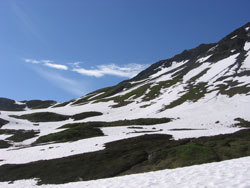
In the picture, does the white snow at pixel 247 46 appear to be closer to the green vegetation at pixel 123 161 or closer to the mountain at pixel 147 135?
the mountain at pixel 147 135

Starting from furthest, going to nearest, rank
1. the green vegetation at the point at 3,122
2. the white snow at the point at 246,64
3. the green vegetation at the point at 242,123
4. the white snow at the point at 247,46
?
the white snow at the point at 247,46
the white snow at the point at 246,64
the green vegetation at the point at 3,122
the green vegetation at the point at 242,123

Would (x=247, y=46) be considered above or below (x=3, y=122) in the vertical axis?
above

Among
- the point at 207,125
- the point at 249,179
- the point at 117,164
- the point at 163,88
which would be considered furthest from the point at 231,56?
the point at 249,179

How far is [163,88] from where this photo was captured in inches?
4481

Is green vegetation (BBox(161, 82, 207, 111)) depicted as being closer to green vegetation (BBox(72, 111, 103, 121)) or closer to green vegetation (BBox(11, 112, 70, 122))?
green vegetation (BBox(72, 111, 103, 121))

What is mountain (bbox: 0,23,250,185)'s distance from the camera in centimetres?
2345

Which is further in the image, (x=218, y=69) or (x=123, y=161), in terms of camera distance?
(x=218, y=69)

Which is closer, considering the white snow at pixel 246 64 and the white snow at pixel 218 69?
the white snow at pixel 246 64

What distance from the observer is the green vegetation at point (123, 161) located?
70.9ft

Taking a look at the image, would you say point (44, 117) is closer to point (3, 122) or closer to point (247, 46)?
point (3, 122)

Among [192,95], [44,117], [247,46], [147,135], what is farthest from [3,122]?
[247,46]

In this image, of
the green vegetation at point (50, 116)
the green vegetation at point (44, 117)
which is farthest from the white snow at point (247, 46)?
the green vegetation at point (44, 117)

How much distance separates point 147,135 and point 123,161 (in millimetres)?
14887

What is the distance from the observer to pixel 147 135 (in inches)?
1531
